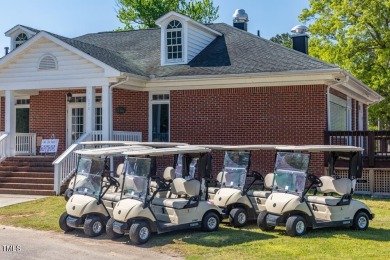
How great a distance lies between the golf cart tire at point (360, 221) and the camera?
33.7ft

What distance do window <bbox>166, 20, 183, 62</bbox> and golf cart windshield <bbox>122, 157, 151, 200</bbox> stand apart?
10.7 meters

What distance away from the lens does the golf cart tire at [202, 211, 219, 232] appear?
32.6 ft

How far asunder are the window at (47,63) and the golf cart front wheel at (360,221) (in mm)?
11914

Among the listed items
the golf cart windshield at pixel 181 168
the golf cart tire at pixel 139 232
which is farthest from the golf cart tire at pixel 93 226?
the golf cart windshield at pixel 181 168

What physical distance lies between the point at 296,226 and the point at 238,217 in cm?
137

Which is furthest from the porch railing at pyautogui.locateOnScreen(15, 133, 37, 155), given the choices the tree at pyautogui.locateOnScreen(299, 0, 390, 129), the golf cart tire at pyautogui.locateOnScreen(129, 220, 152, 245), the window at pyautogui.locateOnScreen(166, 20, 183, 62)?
the tree at pyautogui.locateOnScreen(299, 0, 390, 129)

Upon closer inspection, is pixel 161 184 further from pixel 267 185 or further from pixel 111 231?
pixel 267 185

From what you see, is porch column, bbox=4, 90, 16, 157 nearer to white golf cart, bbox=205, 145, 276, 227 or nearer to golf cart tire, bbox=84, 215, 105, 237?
golf cart tire, bbox=84, 215, 105, 237

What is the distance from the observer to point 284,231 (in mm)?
10070

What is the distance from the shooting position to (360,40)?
28.0m

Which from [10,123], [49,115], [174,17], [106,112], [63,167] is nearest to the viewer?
[63,167]

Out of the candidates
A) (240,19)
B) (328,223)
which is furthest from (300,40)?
(328,223)

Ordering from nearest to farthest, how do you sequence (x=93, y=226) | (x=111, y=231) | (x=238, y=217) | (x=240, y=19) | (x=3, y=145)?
(x=111, y=231) < (x=93, y=226) < (x=238, y=217) < (x=3, y=145) < (x=240, y=19)

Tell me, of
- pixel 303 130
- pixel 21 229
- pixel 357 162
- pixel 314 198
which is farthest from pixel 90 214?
pixel 303 130
